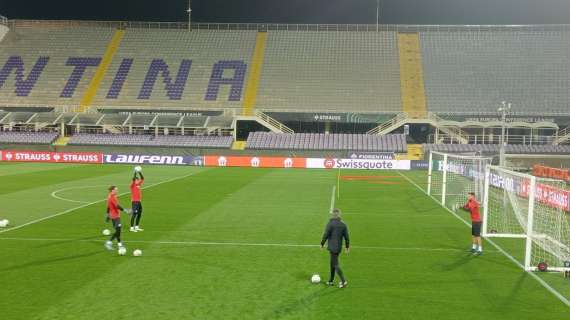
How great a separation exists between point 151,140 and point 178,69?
13.8 meters

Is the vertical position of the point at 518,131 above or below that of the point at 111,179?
above

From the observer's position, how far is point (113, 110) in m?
59.9

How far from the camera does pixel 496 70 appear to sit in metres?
62.5

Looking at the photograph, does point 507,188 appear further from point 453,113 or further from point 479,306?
point 453,113

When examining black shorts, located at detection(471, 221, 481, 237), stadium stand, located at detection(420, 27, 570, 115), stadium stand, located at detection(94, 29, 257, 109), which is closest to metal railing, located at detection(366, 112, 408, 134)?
stadium stand, located at detection(420, 27, 570, 115)

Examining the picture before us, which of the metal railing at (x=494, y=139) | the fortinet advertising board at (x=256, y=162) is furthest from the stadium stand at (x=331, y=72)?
the fortinet advertising board at (x=256, y=162)

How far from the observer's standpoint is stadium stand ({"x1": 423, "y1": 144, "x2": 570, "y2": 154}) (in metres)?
51.1

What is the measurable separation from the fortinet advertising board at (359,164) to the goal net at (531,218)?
2632 cm

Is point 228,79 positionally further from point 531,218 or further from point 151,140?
point 531,218

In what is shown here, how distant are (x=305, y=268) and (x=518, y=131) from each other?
165ft

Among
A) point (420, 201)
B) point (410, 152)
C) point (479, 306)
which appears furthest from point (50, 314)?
point (410, 152)

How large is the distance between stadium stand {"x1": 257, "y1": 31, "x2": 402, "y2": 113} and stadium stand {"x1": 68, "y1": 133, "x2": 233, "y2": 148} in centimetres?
764

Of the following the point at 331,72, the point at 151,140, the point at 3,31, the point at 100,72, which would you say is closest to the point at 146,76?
the point at 100,72

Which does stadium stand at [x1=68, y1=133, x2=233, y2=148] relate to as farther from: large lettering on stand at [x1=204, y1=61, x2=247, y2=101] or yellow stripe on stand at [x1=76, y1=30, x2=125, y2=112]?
large lettering on stand at [x1=204, y1=61, x2=247, y2=101]
